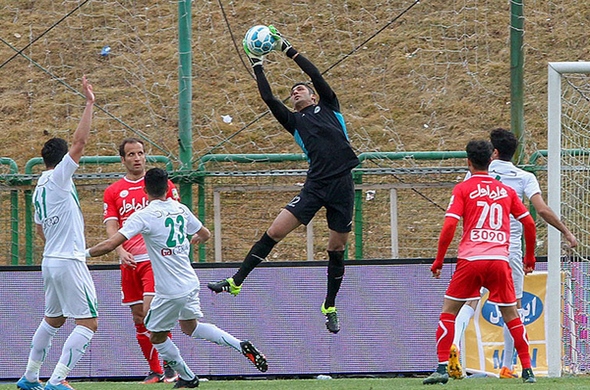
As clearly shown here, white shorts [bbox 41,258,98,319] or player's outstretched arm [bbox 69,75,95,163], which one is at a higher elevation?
player's outstretched arm [bbox 69,75,95,163]

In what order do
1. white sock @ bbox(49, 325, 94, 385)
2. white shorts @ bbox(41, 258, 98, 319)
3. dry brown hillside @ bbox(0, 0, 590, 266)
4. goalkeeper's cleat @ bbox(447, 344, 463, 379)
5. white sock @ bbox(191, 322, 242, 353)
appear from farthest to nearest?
dry brown hillside @ bbox(0, 0, 590, 266) < white sock @ bbox(191, 322, 242, 353) < goalkeeper's cleat @ bbox(447, 344, 463, 379) < white shorts @ bbox(41, 258, 98, 319) < white sock @ bbox(49, 325, 94, 385)

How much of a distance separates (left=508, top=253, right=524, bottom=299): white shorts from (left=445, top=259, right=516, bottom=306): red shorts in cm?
110

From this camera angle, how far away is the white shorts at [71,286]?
25.8ft

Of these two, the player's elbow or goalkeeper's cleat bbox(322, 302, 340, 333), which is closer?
the player's elbow

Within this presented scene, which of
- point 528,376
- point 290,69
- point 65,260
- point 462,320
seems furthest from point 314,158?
point 290,69

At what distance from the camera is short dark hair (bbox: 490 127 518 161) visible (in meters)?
9.18

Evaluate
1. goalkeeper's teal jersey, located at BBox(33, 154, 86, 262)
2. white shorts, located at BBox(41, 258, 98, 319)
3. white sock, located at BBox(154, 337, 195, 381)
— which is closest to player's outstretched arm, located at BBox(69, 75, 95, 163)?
goalkeeper's teal jersey, located at BBox(33, 154, 86, 262)

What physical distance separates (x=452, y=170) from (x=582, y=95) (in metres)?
1.55

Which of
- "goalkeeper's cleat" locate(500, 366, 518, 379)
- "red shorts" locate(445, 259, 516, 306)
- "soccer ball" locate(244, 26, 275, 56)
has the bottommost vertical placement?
"goalkeeper's cleat" locate(500, 366, 518, 379)

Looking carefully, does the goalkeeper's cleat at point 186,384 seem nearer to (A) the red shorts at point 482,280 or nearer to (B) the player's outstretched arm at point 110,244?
(B) the player's outstretched arm at point 110,244

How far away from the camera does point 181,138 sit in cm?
1085

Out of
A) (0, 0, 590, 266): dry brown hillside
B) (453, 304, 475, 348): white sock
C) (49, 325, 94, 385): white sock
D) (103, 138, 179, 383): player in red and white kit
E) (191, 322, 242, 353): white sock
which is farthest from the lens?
(0, 0, 590, 266): dry brown hillside

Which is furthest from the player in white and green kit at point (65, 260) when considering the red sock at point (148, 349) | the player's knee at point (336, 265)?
the player's knee at point (336, 265)

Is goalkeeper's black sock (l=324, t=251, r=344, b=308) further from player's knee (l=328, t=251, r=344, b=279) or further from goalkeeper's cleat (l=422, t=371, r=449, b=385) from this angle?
goalkeeper's cleat (l=422, t=371, r=449, b=385)
